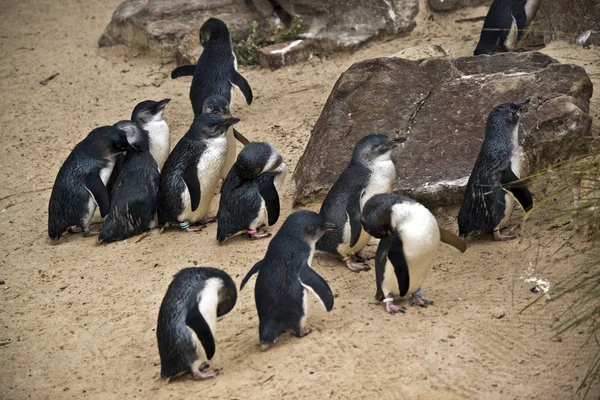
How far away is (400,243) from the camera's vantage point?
5.48m

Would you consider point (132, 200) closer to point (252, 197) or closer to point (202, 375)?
point (252, 197)

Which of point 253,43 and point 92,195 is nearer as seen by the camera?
point 92,195

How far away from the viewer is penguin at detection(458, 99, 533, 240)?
6211 millimetres

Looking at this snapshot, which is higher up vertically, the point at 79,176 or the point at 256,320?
the point at 79,176

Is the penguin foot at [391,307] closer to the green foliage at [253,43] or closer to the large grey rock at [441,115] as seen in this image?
the large grey rock at [441,115]

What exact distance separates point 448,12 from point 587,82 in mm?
3375

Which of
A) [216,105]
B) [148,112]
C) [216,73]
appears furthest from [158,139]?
[216,73]

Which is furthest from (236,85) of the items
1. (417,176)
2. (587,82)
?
(587,82)

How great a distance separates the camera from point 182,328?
5.01 m

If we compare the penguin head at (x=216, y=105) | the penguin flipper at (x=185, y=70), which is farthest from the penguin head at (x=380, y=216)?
the penguin flipper at (x=185, y=70)

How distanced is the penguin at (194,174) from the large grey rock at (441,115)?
26.5 inches

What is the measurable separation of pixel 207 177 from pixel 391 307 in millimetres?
2184

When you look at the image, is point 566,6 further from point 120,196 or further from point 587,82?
point 120,196

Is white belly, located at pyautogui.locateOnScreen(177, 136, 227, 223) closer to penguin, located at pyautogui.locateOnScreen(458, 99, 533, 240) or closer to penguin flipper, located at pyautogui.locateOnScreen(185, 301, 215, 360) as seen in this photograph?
penguin, located at pyautogui.locateOnScreen(458, 99, 533, 240)
